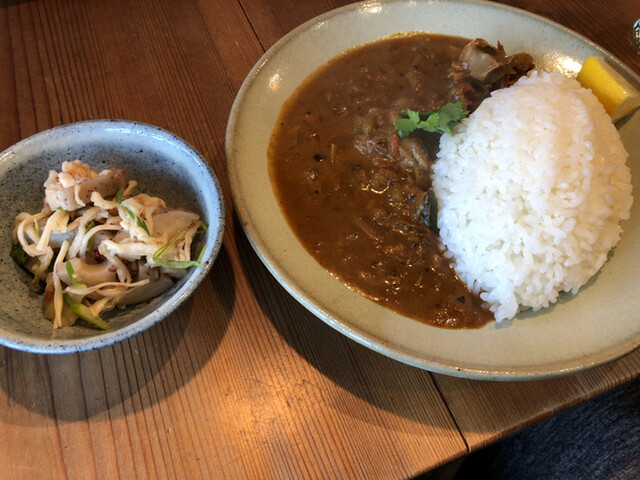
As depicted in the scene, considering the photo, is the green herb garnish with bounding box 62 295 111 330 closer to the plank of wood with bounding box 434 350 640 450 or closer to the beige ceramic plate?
the beige ceramic plate

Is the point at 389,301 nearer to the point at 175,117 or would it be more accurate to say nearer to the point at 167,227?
the point at 167,227

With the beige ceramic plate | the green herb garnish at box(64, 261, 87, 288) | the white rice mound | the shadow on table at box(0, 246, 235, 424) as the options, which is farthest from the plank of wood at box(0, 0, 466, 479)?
the white rice mound

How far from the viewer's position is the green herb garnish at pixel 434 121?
2.17 meters

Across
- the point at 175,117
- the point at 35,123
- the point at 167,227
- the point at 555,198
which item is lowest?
the point at 35,123

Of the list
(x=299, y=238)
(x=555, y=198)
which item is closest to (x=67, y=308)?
(x=299, y=238)

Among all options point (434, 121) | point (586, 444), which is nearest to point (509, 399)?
point (586, 444)

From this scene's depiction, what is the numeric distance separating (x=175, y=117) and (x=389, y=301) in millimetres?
1411

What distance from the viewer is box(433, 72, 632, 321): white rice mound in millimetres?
1848

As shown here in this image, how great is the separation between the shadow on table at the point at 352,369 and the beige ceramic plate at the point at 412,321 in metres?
0.18

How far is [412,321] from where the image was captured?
65.9 inches

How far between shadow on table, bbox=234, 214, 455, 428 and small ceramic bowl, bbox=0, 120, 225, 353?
0.43 m

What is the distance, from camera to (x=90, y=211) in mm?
1629

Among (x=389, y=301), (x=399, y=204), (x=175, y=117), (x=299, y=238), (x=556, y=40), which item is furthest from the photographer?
(x=556, y=40)

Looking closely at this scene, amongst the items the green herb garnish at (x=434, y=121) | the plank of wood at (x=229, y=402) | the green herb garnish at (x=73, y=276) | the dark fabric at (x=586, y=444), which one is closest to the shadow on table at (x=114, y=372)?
the plank of wood at (x=229, y=402)
